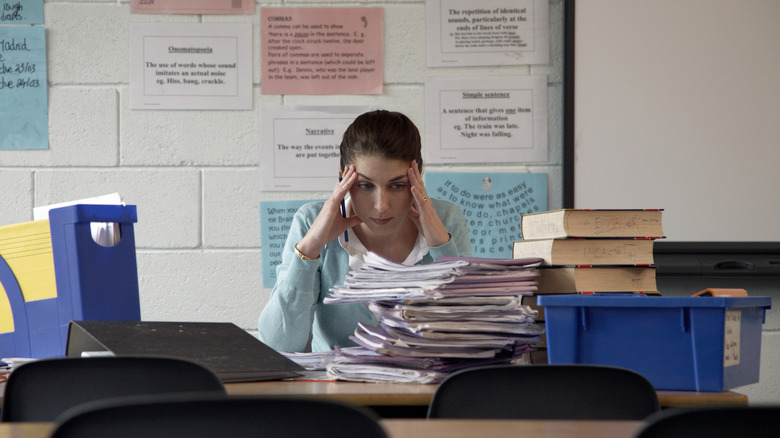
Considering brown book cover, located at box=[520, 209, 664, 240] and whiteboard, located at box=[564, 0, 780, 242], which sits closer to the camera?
brown book cover, located at box=[520, 209, 664, 240]

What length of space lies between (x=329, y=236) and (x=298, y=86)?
3.06 feet

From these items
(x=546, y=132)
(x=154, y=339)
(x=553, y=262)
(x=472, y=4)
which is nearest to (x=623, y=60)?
(x=546, y=132)

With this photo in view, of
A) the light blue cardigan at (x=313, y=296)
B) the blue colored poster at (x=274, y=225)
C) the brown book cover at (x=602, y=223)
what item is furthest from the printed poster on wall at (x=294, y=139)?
the brown book cover at (x=602, y=223)

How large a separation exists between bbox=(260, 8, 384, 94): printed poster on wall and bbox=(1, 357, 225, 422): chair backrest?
1.81 m

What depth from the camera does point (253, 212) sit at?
274cm

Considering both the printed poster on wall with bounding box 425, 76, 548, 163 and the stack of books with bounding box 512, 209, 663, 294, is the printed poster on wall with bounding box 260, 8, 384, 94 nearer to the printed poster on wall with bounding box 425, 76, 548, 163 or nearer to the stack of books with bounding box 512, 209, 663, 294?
the printed poster on wall with bounding box 425, 76, 548, 163

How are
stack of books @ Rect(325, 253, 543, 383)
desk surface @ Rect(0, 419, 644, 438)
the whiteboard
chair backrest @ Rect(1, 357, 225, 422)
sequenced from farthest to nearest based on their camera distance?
the whiteboard → stack of books @ Rect(325, 253, 543, 383) → chair backrest @ Rect(1, 357, 225, 422) → desk surface @ Rect(0, 419, 644, 438)

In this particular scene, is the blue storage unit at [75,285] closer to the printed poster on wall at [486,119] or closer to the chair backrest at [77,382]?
the chair backrest at [77,382]

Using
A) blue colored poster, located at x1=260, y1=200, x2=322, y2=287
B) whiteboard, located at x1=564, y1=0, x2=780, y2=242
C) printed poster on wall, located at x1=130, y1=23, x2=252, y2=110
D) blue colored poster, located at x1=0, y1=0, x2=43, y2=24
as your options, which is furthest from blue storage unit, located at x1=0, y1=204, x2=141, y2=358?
whiteboard, located at x1=564, y1=0, x2=780, y2=242

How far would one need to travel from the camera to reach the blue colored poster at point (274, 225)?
2732 mm

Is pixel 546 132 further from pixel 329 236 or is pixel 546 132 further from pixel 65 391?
pixel 65 391

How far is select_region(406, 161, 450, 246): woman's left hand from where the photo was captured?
2.00 meters

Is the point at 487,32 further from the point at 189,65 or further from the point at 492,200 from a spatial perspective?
the point at 189,65

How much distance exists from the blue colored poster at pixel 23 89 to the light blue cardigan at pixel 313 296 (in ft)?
3.92
